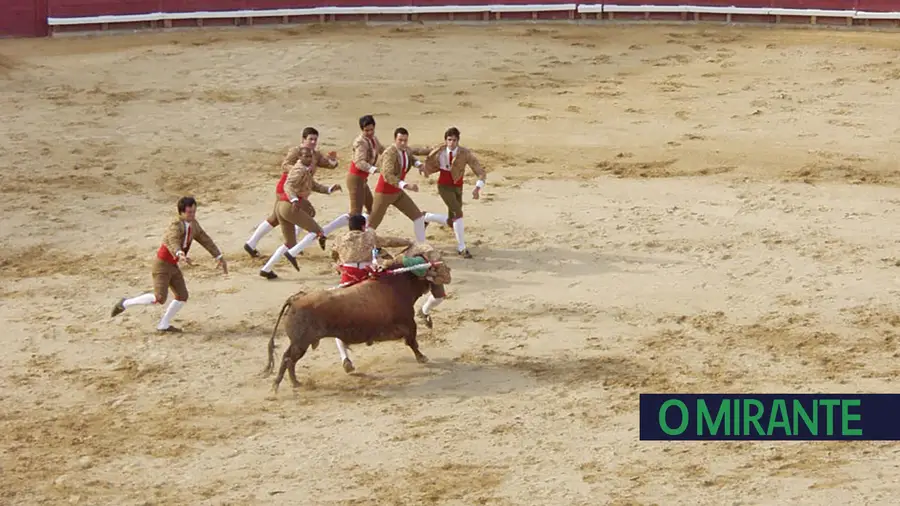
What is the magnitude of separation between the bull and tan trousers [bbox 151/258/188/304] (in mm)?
1271

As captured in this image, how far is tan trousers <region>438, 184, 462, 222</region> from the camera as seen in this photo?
16.9 meters

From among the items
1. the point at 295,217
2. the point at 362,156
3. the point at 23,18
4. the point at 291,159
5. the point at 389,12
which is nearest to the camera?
the point at 295,217

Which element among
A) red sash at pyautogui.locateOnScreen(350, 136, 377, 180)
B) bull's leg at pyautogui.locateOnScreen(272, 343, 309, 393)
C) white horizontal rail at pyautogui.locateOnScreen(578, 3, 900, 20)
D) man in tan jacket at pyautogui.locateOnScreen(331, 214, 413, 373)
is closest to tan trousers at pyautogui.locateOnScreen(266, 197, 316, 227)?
red sash at pyautogui.locateOnScreen(350, 136, 377, 180)

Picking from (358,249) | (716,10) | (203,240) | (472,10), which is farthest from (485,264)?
(716,10)

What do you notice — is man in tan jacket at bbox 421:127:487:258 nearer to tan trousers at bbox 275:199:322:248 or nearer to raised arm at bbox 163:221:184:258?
tan trousers at bbox 275:199:322:248

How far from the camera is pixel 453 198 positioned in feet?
55.4

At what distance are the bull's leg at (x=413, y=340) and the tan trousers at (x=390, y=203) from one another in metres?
2.77

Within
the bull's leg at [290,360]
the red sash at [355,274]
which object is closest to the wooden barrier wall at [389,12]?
the red sash at [355,274]

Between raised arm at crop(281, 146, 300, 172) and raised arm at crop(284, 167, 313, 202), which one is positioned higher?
raised arm at crop(281, 146, 300, 172)

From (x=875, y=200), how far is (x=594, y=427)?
684cm

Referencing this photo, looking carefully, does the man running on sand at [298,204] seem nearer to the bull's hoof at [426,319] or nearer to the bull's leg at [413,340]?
the bull's hoof at [426,319]

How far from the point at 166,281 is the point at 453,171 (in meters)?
3.26

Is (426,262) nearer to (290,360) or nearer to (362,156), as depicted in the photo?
(290,360)

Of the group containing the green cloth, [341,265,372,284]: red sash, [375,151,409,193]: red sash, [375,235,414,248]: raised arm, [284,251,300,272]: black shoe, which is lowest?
[284,251,300,272]: black shoe
